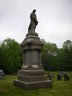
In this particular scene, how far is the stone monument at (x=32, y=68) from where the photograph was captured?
47.6 feet

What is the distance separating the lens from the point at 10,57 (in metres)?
44.2

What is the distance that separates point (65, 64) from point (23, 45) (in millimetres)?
42031

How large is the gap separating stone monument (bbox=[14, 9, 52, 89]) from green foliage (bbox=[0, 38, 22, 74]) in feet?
65.2

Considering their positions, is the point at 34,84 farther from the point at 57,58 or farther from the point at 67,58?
the point at 57,58

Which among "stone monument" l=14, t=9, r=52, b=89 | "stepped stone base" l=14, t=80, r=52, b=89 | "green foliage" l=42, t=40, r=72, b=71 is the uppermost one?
"green foliage" l=42, t=40, r=72, b=71

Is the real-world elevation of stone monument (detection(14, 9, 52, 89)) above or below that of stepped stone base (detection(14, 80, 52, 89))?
above

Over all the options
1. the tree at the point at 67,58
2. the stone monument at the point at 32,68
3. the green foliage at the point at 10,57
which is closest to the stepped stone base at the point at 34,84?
the stone monument at the point at 32,68

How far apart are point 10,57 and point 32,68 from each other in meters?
29.4

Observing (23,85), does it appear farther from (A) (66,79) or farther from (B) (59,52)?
(B) (59,52)

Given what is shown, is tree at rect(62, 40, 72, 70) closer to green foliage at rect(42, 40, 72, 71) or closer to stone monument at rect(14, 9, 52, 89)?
green foliage at rect(42, 40, 72, 71)

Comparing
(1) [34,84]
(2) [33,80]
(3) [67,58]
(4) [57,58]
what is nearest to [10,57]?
(3) [67,58]

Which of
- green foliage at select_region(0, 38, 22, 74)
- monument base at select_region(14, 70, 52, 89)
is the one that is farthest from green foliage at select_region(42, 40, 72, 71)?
monument base at select_region(14, 70, 52, 89)

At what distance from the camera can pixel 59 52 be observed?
68.0m

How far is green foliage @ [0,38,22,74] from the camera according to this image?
35900mm
